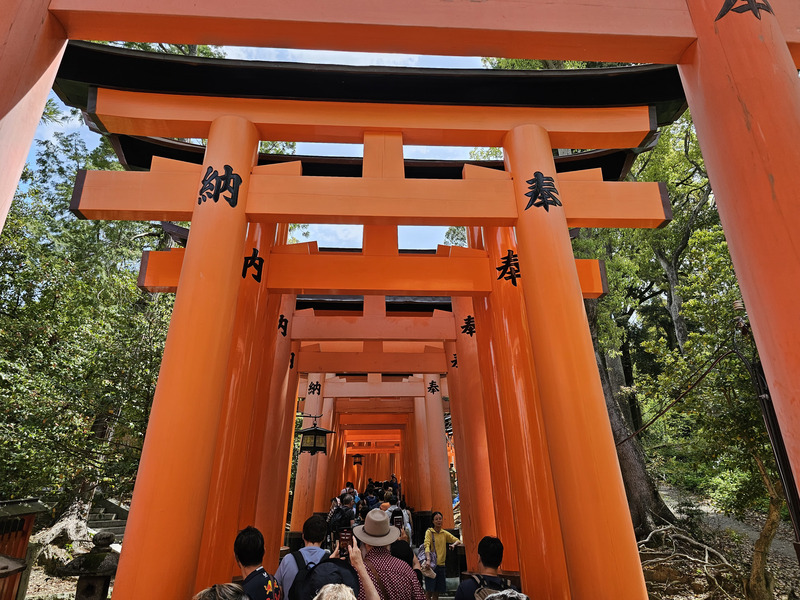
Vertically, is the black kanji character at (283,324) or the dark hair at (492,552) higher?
the black kanji character at (283,324)

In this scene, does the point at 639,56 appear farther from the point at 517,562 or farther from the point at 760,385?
the point at 517,562

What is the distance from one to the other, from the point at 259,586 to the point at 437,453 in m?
11.1

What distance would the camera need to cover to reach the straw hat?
3428 mm

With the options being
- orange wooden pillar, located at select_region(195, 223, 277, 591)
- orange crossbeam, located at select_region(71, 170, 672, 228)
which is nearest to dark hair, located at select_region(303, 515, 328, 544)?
orange wooden pillar, located at select_region(195, 223, 277, 591)

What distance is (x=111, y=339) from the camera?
839 centimetres

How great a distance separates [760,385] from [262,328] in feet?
17.8

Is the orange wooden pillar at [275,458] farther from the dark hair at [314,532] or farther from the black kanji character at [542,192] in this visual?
the black kanji character at [542,192]

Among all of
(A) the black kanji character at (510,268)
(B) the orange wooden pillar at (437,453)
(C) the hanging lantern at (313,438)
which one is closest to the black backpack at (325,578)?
(A) the black kanji character at (510,268)

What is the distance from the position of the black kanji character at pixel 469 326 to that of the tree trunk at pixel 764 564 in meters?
5.03

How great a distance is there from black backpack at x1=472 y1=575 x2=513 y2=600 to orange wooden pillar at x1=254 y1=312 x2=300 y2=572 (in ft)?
12.0

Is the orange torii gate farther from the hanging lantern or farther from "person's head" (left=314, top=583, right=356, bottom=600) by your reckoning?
the hanging lantern

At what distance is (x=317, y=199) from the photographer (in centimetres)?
444

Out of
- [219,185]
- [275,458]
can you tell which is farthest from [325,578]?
[275,458]

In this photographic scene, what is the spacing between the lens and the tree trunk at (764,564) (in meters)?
6.88
